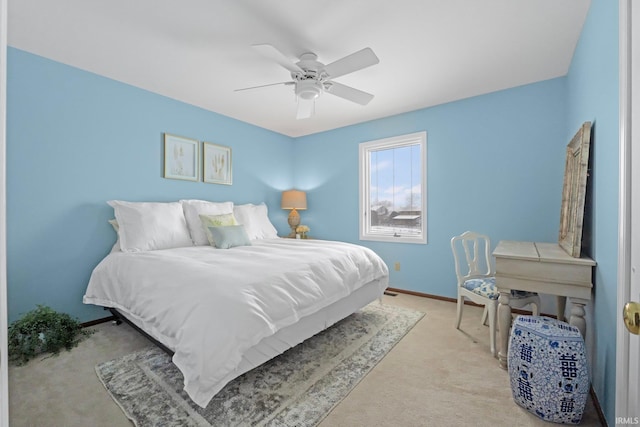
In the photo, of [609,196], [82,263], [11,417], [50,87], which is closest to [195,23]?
[50,87]

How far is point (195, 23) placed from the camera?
203cm

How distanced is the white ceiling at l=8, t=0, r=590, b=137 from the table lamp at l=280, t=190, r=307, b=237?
5.63 ft

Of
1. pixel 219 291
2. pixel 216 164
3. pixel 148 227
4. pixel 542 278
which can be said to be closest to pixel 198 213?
pixel 148 227

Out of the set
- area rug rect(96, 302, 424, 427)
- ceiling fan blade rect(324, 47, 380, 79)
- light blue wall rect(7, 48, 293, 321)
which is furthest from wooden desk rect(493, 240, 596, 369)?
light blue wall rect(7, 48, 293, 321)

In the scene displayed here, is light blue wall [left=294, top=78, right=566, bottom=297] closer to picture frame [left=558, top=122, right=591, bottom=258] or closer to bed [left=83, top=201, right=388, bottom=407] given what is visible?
picture frame [left=558, top=122, right=591, bottom=258]

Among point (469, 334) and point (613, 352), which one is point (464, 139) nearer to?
point (469, 334)

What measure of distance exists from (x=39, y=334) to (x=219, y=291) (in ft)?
5.76

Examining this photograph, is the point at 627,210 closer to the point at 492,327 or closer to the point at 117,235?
the point at 492,327

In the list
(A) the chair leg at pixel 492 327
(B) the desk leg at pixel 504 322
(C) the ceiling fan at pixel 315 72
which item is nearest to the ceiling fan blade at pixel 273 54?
(C) the ceiling fan at pixel 315 72

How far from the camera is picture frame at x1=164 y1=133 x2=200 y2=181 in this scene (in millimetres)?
3304

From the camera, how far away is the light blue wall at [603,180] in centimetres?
133

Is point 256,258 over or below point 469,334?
over

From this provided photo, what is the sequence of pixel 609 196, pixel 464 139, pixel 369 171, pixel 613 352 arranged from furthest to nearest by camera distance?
pixel 369 171 → pixel 464 139 → pixel 609 196 → pixel 613 352

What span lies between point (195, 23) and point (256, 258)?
178 centimetres
